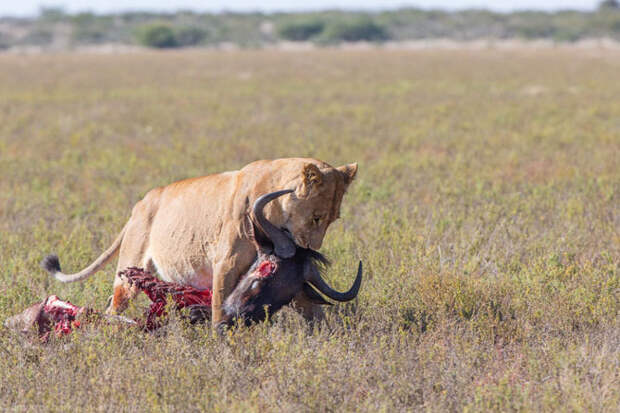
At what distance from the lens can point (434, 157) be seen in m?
11.0

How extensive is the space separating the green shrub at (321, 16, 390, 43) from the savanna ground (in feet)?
238

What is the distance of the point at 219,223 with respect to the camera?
439 centimetres

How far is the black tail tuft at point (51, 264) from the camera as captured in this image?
16.7 ft

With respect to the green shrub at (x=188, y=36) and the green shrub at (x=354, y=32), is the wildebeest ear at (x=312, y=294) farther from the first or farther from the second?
the green shrub at (x=354, y=32)

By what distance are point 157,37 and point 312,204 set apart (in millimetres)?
80178

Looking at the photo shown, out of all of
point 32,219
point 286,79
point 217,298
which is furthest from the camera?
point 286,79

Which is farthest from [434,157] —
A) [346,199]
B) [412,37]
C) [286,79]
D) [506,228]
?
[412,37]

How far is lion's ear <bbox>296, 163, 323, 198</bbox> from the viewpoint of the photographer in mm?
3867

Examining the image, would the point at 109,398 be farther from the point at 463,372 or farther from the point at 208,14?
the point at 208,14

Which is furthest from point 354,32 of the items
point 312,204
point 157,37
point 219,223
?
point 312,204

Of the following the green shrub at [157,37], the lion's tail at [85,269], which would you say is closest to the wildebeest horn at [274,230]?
the lion's tail at [85,269]

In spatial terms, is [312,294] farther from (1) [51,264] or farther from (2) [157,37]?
(2) [157,37]

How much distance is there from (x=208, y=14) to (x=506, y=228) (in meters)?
121

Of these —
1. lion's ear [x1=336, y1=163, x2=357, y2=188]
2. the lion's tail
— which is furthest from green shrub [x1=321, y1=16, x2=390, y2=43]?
lion's ear [x1=336, y1=163, x2=357, y2=188]
